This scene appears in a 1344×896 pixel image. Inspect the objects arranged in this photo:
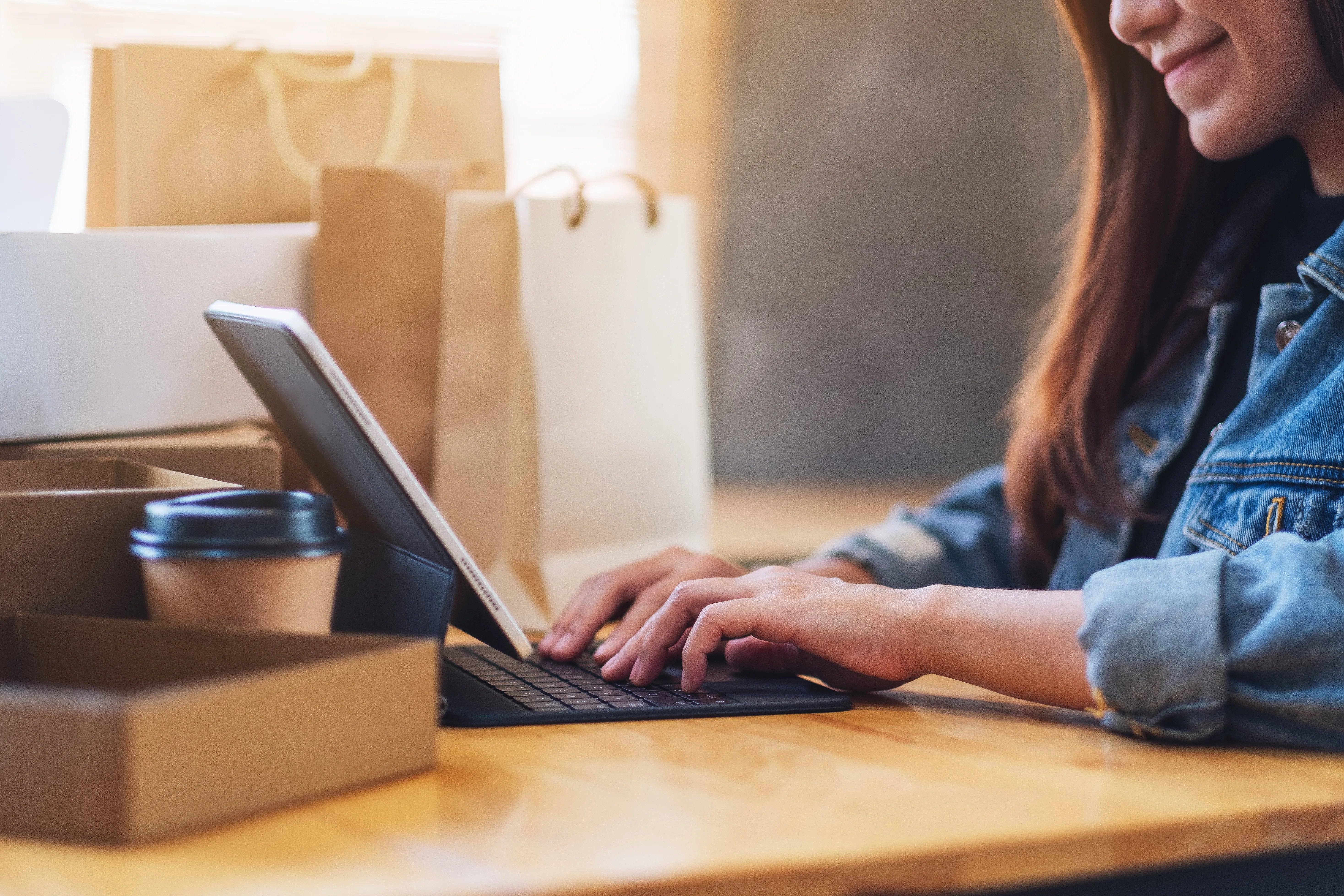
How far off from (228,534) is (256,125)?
0.67 m

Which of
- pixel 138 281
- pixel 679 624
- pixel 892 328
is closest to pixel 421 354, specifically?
pixel 138 281

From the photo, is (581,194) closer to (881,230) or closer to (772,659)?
(772,659)

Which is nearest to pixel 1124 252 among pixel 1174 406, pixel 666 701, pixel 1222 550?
pixel 1174 406

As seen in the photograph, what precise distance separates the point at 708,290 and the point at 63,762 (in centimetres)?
186

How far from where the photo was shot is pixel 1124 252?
1081mm

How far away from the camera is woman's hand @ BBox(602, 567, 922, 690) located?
0.70 meters

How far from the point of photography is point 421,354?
3.52 ft

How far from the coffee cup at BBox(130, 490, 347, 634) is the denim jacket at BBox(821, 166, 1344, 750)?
0.39 m

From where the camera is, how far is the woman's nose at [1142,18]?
89 centimetres

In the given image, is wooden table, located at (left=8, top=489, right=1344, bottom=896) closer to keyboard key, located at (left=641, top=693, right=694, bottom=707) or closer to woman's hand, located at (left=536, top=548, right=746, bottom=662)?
keyboard key, located at (left=641, top=693, right=694, bottom=707)

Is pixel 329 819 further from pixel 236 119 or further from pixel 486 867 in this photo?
pixel 236 119

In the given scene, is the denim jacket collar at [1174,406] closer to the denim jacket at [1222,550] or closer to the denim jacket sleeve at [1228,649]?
the denim jacket at [1222,550]

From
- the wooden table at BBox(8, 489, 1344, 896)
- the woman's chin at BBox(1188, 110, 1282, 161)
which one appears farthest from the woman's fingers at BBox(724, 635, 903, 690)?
the woman's chin at BBox(1188, 110, 1282, 161)

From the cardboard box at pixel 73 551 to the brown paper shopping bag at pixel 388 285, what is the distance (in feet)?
1.28
